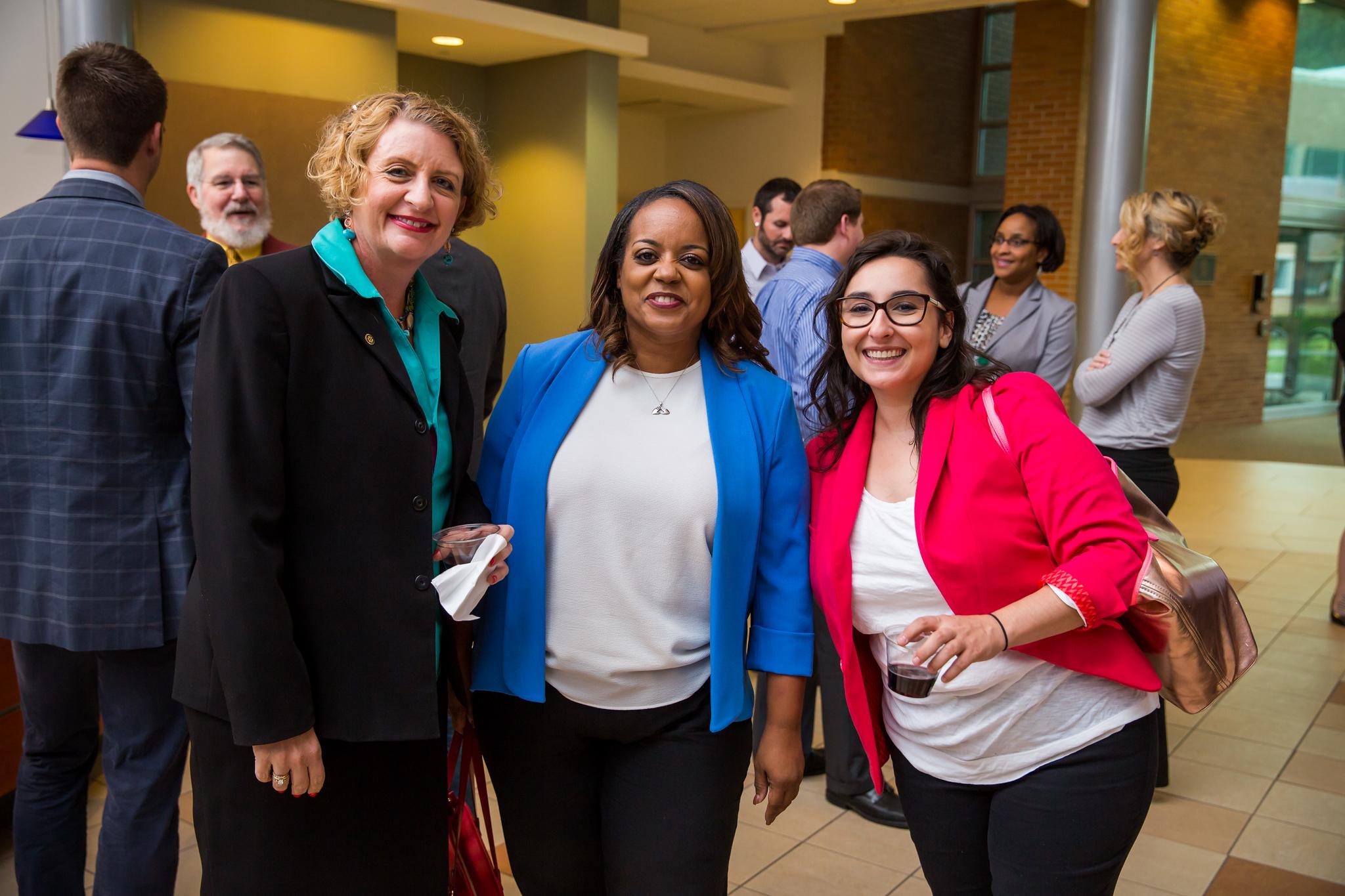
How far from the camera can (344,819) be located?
1.70 meters

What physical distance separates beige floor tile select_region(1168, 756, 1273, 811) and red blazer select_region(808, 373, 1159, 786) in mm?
2362

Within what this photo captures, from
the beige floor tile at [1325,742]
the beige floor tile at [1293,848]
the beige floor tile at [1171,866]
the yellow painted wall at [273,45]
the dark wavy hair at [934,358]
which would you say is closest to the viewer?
the dark wavy hair at [934,358]

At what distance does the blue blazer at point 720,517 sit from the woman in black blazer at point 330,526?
131mm

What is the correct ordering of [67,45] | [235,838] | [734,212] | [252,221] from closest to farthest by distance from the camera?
[235,838] < [252,221] < [67,45] < [734,212]

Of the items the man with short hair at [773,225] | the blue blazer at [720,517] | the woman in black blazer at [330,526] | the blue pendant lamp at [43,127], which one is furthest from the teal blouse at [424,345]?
the blue pendant lamp at [43,127]

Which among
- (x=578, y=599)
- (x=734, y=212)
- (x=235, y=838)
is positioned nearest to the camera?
(x=235, y=838)

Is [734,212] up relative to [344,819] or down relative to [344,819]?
up

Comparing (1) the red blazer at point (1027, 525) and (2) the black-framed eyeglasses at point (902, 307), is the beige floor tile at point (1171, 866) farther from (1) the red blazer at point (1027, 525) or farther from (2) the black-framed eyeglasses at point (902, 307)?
(2) the black-framed eyeglasses at point (902, 307)

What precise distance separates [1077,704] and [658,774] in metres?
0.68

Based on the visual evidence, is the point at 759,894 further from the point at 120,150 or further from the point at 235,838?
the point at 120,150

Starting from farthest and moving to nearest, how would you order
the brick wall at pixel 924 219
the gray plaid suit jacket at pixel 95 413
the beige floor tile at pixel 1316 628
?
the brick wall at pixel 924 219
the beige floor tile at pixel 1316 628
the gray plaid suit jacket at pixel 95 413

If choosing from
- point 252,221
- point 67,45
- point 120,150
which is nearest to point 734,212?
point 67,45

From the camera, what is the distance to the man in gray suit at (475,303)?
2686 millimetres

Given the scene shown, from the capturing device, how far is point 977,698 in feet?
5.79
